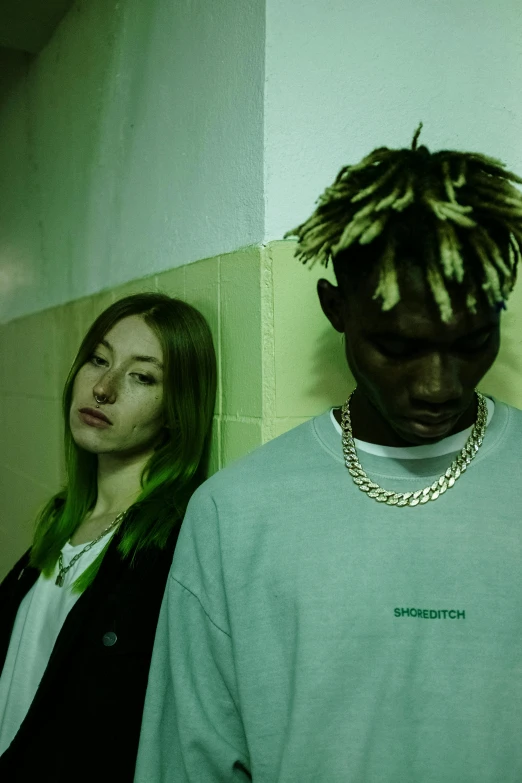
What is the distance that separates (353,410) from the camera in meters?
0.89

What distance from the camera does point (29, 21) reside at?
225 centimetres

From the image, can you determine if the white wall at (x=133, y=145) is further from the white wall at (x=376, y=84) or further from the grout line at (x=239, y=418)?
the grout line at (x=239, y=418)

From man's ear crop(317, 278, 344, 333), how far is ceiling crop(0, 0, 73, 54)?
1941mm

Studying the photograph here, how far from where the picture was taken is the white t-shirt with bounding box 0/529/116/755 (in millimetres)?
1330

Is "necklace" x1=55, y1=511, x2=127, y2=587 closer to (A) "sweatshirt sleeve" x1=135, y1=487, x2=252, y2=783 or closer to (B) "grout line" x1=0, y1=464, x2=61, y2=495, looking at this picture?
(A) "sweatshirt sleeve" x1=135, y1=487, x2=252, y2=783

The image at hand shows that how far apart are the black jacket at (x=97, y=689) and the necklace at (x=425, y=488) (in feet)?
1.75

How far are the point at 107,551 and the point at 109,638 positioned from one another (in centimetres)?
17

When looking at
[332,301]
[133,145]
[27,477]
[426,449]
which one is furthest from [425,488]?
[27,477]

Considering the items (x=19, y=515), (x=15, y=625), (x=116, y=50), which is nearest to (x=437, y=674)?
(x=15, y=625)

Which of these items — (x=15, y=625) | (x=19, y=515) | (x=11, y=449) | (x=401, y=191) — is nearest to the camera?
(x=401, y=191)

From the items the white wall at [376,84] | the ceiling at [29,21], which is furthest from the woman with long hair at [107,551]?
the ceiling at [29,21]

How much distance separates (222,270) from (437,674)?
2.90 feet

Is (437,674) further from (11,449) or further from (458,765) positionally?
(11,449)

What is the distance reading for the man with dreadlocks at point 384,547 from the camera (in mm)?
710
